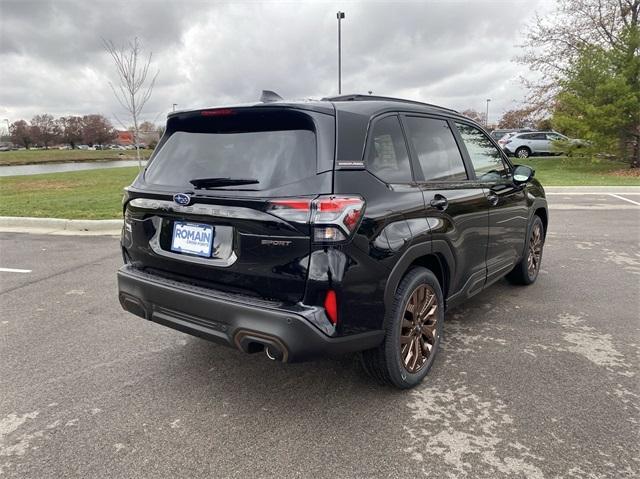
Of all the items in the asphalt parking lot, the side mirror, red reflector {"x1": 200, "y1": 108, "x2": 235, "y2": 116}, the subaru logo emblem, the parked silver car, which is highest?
the parked silver car

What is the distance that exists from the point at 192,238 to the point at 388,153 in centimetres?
125

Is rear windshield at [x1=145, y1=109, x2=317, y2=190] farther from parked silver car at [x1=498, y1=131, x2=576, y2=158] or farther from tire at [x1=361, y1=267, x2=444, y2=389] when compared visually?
parked silver car at [x1=498, y1=131, x2=576, y2=158]

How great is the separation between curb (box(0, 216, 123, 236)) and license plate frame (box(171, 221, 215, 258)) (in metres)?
5.86

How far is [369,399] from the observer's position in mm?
2861

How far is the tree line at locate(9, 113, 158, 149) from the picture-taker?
95.2 meters

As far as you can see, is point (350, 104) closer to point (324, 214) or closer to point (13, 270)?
point (324, 214)

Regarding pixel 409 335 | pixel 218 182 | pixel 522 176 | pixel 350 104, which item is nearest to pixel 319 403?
pixel 409 335

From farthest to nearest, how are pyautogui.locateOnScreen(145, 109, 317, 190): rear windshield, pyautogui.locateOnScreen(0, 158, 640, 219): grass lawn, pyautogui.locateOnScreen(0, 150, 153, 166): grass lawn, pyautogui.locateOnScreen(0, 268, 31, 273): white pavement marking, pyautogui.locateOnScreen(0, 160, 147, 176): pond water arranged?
1. pyautogui.locateOnScreen(0, 150, 153, 166): grass lawn
2. pyautogui.locateOnScreen(0, 160, 147, 176): pond water
3. pyautogui.locateOnScreen(0, 158, 640, 219): grass lawn
4. pyautogui.locateOnScreen(0, 268, 31, 273): white pavement marking
5. pyautogui.locateOnScreen(145, 109, 317, 190): rear windshield

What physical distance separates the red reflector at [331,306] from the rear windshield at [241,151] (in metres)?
0.61

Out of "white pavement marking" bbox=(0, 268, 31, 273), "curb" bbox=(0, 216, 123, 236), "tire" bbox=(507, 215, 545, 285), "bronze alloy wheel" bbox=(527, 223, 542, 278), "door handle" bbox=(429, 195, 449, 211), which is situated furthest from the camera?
"curb" bbox=(0, 216, 123, 236)

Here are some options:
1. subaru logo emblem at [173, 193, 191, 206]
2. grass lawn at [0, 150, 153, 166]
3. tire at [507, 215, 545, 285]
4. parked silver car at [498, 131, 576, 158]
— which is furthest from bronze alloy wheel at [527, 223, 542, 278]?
grass lawn at [0, 150, 153, 166]

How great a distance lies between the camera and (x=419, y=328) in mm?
3004

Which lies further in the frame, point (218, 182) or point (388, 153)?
point (388, 153)

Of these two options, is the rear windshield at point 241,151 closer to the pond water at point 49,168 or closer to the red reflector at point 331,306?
the red reflector at point 331,306
